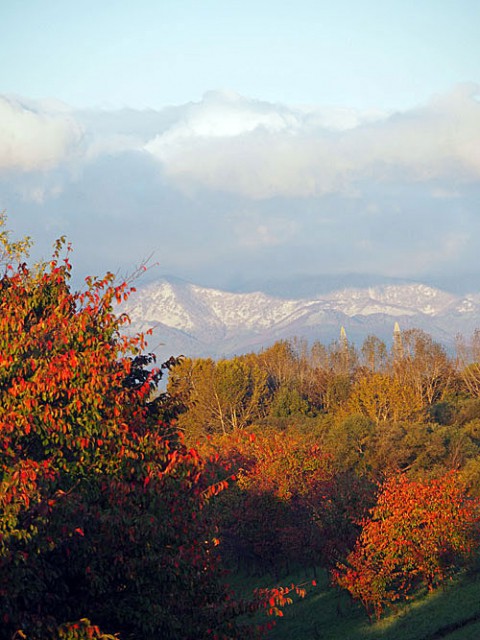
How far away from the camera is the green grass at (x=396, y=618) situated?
34.9 meters

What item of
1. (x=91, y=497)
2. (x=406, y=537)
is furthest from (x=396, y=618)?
(x=91, y=497)

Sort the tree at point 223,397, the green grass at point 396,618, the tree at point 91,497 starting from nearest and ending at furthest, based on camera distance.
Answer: the tree at point 91,497, the green grass at point 396,618, the tree at point 223,397

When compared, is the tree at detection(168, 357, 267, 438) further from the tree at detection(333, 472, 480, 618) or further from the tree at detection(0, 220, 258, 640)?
the tree at detection(0, 220, 258, 640)

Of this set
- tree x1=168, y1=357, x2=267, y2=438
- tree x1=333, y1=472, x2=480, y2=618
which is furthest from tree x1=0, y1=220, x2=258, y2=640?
tree x1=168, y1=357, x2=267, y2=438

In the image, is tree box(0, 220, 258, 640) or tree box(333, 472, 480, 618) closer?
tree box(0, 220, 258, 640)

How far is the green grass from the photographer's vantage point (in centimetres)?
3494

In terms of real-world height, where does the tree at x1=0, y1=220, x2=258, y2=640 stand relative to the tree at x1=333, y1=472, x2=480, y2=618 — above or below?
above

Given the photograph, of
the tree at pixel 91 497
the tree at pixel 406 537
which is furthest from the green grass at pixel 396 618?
the tree at pixel 91 497

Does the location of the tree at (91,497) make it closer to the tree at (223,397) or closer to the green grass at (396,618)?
the green grass at (396,618)

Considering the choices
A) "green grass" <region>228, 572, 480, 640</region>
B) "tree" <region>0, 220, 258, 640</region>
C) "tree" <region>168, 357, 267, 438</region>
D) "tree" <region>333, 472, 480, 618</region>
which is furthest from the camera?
"tree" <region>168, 357, 267, 438</region>

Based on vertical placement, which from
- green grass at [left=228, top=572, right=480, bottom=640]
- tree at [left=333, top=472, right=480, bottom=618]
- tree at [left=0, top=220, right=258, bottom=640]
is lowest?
green grass at [left=228, top=572, right=480, bottom=640]

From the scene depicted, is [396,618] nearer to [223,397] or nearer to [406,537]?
[406,537]

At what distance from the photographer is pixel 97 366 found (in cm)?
1644

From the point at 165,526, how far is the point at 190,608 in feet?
8.27
